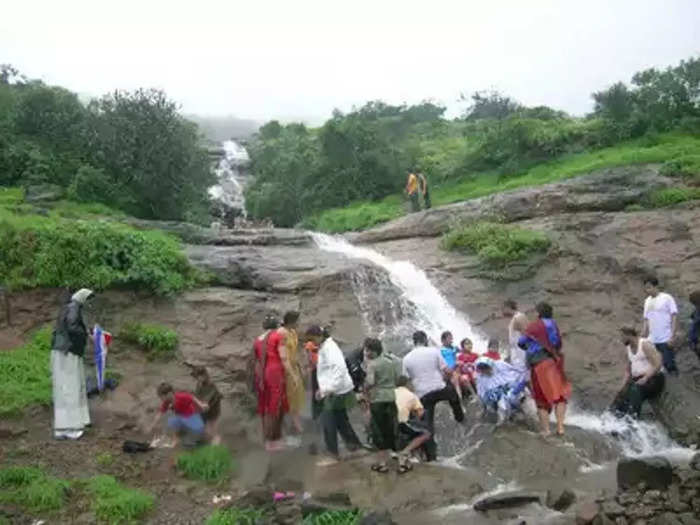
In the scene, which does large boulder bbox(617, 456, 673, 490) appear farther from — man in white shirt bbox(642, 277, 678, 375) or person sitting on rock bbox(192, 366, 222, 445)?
person sitting on rock bbox(192, 366, 222, 445)

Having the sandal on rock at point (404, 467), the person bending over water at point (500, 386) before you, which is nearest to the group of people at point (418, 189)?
the person bending over water at point (500, 386)

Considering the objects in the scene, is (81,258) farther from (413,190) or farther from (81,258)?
(413,190)

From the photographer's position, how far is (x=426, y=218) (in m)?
21.3

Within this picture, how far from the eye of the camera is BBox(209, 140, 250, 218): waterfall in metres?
35.5

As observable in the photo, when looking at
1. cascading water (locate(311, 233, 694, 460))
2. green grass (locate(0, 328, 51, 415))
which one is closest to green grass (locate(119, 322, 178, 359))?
green grass (locate(0, 328, 51, 415))

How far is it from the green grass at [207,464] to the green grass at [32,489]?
5.05 ft

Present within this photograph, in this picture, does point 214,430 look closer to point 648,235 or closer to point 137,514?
point 137,514

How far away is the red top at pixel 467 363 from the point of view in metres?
12.1

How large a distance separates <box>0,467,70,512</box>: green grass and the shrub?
16.0 metres

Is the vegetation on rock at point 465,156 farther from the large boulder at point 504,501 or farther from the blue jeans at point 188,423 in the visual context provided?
the large boulder at point 504,501

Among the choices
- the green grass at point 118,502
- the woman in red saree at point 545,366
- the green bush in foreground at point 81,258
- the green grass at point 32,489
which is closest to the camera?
the green grass at point 118,502

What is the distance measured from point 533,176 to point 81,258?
17075mm

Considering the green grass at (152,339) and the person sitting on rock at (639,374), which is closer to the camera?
the person sitting on rock at (639,374)

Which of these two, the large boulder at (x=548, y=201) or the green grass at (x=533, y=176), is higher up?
the green grass at (x=533, y=176)
